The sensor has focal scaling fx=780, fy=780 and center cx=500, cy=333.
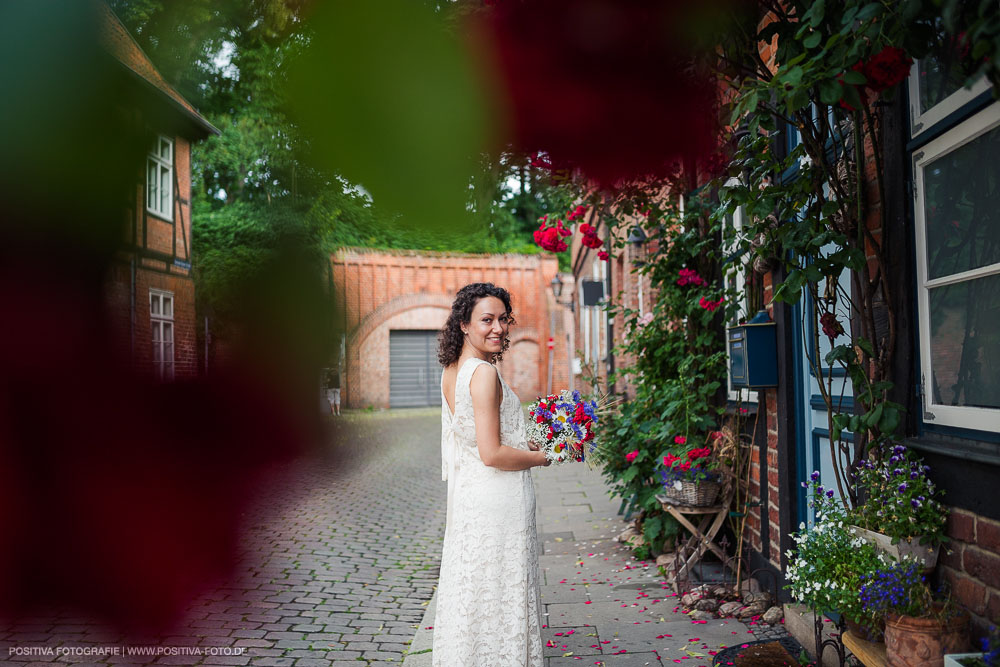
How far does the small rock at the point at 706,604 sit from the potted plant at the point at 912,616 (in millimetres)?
1802

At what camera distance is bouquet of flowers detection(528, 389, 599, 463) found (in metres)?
2.46

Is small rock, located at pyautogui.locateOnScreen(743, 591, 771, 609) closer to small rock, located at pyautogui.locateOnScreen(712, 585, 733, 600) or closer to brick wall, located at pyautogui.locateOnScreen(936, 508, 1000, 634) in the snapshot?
small rock, located at pyautogui.locateOnScreen(712, 585, 733, 600)

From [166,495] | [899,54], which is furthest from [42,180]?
[899,54]

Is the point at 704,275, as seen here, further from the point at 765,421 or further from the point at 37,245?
the point at 37,245

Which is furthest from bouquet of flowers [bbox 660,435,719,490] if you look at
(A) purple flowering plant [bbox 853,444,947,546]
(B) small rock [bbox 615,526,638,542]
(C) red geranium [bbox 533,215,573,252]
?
(A) purple flowering plant [bbox 853,444,947,546]

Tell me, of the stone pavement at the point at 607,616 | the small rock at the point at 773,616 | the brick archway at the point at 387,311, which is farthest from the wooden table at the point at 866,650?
the brick archway at the point at 387,311

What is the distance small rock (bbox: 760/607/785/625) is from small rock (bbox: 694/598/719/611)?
267mm

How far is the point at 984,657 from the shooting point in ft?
5.71

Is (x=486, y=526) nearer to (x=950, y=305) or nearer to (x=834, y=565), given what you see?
(x=834, y=565)

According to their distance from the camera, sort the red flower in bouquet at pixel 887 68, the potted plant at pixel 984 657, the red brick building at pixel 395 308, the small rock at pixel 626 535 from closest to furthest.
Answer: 1. the red brick building at pixel 395 308
2. the red flower in bouquet at pixel 887 68
3. the potted plant at pixel 984 657
4. the small rock at pixel 626 535

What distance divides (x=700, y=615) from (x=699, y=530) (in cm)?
62

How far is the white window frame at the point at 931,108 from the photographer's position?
204 cm

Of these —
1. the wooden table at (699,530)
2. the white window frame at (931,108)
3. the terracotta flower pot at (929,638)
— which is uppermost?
the white window frame at (931,108)

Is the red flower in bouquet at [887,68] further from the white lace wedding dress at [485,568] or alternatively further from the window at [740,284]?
the window at [740,284]
